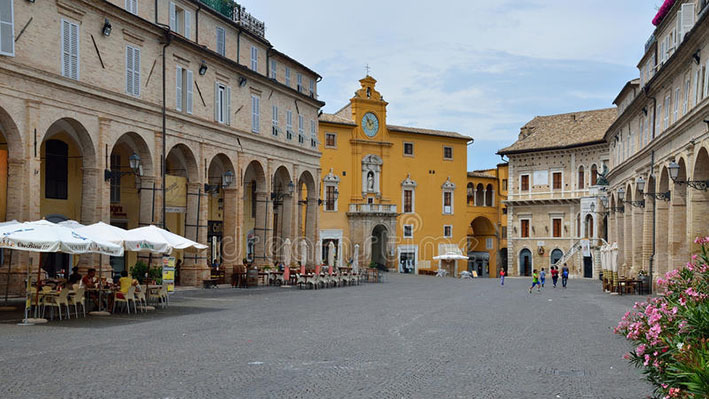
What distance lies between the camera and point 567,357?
1327 cm

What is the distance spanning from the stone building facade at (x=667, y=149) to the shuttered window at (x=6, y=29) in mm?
21259

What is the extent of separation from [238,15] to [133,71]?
10.3 m

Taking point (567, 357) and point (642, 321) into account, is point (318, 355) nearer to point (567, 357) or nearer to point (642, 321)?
point (567, 357)

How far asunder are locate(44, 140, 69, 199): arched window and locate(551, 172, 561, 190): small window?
150ft

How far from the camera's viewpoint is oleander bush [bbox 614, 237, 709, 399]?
5656mm

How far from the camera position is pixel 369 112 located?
212ft

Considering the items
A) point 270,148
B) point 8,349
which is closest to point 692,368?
point 8,349

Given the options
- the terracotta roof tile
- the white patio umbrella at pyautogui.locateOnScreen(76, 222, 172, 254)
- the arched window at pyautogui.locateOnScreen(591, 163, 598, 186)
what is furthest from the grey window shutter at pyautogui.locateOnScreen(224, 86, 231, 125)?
the arched window at pyautogui.locateOnScreen(591, 163, 598, 186)

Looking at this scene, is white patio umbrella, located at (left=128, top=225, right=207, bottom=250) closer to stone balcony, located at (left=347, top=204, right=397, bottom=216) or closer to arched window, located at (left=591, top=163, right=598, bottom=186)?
stone balcony, located at (left=347, top=204, right=397, bottom=216)

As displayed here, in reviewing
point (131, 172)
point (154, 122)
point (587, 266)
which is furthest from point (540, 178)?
point (131, 172)

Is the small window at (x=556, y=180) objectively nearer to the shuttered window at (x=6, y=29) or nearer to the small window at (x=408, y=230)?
the small window at (x=408, y=230)

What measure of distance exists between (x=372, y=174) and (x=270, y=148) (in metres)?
25.7

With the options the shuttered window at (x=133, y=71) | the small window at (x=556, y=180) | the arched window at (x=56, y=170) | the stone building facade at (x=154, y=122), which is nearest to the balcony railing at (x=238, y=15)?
the stone building facade at (x=154, y=122)

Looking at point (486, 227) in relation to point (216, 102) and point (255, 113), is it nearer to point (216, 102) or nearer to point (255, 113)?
point (255, 113)
